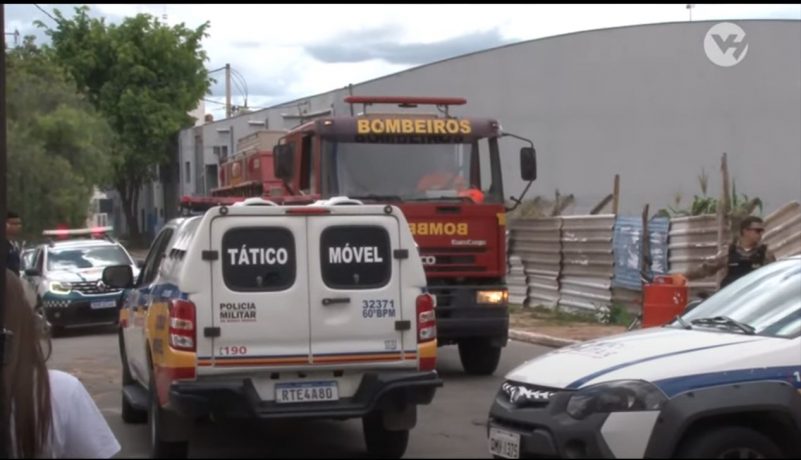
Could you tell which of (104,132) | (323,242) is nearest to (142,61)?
(104,132)

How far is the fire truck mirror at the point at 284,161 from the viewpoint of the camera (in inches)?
586

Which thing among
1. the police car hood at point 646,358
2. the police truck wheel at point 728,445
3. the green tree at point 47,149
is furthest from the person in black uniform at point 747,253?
the green tree at point 47,149

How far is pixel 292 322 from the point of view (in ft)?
28.5

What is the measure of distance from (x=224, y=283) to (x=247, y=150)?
40.0 feet

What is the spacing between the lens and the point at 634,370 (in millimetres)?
6934

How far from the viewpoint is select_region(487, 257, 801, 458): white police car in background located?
6.68m

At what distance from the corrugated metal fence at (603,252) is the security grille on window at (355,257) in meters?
10.1

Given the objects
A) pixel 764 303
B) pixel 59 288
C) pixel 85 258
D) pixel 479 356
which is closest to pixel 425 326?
pixel 764 303

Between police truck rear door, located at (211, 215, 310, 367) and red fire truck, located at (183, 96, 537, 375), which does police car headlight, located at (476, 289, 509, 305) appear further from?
police truck rear door, located at (211, 215, 310, 367)

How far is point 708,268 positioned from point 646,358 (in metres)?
10.4

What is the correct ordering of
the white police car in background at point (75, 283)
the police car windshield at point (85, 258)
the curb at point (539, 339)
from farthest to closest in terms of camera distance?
the police car windshield at point (85, 258), the white police car in background at point (75, 283), the curb at point (539, 339)

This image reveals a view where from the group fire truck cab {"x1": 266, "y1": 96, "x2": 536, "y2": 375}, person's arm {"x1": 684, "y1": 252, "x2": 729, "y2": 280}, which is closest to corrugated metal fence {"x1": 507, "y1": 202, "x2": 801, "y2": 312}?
person's arm {"x1": 684, "y1": 252, "x2": 729, "y2": 280}

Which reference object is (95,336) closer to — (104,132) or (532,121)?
(532,121)

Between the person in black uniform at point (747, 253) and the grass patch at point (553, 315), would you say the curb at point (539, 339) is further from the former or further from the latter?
the person in black uniform at point (747, 253)
